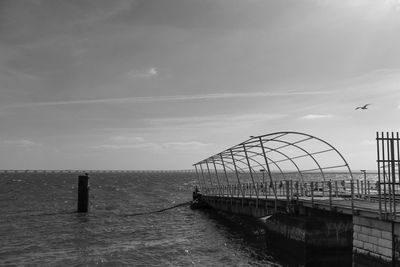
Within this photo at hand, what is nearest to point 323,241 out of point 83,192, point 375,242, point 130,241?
point 375,242

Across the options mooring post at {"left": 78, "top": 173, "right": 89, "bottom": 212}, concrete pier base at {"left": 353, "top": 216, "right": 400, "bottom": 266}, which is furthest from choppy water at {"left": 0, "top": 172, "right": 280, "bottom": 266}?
concrete pier base at {"left": 353, "top": 216, "right": 400, "bottom": 266}

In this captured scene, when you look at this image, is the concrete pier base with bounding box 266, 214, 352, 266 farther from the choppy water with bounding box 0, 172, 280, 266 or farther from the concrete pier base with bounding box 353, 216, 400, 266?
the concrete pier base with bounding box 353, 216, 400, 266

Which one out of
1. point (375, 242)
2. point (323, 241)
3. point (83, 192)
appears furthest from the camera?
point (83, 192)

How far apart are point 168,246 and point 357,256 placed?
13.8 meters

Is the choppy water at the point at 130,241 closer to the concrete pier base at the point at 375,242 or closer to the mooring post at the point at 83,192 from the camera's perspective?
the mooring post at the point at 83,192

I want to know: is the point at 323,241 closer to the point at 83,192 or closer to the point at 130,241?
the point at 130,241

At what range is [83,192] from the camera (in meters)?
46.7

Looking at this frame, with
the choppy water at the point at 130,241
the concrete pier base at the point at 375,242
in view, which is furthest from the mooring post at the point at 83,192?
the concrete pier base at the point at 375,242

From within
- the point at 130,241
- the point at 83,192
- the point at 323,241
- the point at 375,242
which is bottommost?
the point at 130,241

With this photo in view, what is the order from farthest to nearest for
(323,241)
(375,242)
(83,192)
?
(83,192) → (323,241) → (375,242)

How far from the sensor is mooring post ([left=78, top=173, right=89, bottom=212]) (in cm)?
4541

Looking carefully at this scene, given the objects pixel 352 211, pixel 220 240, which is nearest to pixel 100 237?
pixel 220 240

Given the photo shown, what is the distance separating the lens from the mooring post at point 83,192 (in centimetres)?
4541

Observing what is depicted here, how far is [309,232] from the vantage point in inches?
757
